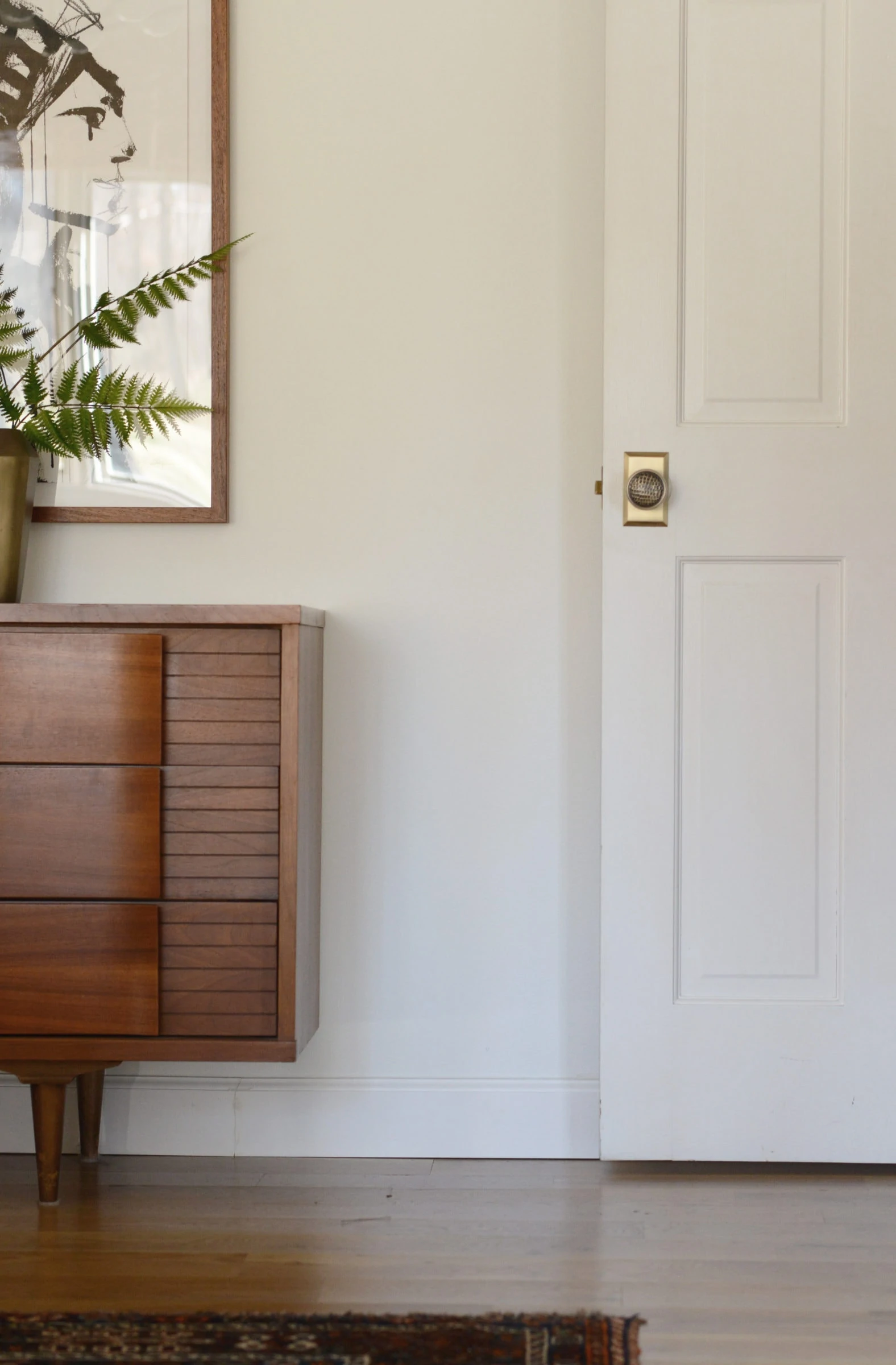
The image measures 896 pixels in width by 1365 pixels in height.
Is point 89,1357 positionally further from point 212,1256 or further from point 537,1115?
point 537,1115

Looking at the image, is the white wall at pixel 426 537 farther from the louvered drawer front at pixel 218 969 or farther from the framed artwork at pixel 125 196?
the louvered drawer front at pixel 218 969

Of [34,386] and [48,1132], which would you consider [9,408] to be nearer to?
[34,386]

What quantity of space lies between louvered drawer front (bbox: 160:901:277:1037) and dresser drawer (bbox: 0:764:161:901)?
0.09 meters

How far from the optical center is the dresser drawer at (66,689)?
167cm

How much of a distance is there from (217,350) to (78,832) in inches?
33.5

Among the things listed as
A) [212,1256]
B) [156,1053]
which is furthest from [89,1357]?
[156,1053]

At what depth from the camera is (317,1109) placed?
1977mm

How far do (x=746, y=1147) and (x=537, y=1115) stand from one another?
1.11 ft

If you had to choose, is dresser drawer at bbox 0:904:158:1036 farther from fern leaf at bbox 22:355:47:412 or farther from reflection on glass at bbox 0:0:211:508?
fern leaf at bbox 22:355:47:412

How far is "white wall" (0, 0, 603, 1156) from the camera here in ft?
6.48

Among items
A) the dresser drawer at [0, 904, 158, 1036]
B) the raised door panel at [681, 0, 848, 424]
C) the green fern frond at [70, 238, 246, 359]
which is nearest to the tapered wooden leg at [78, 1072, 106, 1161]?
the dresser drawer at [0, 904, 158, 1036]

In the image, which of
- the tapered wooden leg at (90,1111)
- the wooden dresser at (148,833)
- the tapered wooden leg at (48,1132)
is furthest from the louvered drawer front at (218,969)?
the tapered wooden leg at (90,1111)

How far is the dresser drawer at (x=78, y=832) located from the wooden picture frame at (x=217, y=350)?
1.72ft

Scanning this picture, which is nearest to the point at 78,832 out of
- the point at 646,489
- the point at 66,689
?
the point at 66,689
